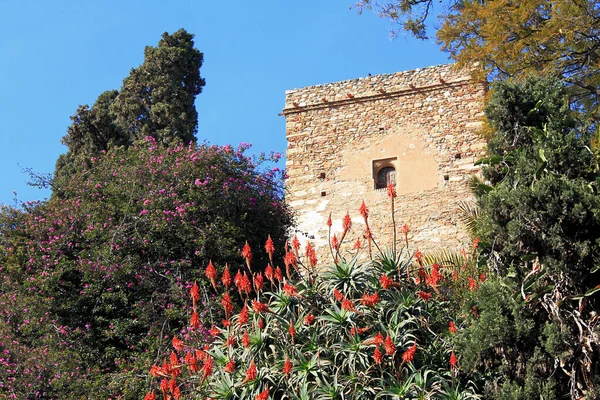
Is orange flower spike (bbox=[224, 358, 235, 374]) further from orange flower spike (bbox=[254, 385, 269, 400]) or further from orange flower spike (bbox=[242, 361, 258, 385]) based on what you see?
orange flower spike (bbox=[254, 385, 269, 400])

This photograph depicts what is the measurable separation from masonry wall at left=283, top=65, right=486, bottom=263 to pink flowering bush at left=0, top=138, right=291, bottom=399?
424 centimetres

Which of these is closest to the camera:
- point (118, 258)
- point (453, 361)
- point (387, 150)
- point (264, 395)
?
point (264, 395)

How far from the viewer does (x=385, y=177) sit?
1772 cm

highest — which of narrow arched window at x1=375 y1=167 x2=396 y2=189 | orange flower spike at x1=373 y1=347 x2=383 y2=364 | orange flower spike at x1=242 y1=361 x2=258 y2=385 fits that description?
narrow arched window at x1=375 y1=167 x2=396 y2=189

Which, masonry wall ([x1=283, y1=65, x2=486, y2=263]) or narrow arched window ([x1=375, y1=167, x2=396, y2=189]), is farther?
narrow arched window ([x1=375, y1=167, x2=396, y2=189])

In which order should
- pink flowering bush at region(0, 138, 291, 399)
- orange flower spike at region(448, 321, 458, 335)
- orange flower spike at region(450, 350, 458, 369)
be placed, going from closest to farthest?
orange flower spike at region(450, 350, 458, 369), orange flower spike at region(448, 321, 458, 335), pink flowering bush at region(0, 138, 291, 399)

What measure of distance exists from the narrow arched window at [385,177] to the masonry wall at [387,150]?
18cm

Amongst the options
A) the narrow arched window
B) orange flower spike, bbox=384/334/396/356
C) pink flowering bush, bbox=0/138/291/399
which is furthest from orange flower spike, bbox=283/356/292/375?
the narrow arched window

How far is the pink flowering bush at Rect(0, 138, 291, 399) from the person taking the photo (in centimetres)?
1016

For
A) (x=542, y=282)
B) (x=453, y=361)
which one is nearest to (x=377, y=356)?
(x=453, y=361)

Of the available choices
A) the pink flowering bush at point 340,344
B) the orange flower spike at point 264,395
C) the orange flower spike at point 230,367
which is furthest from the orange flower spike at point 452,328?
the orange flower spike at point 230,367

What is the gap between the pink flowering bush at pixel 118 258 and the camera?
400 inches

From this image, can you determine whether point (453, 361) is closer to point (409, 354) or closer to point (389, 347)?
point (409, 354)

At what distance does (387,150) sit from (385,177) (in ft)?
1.77
